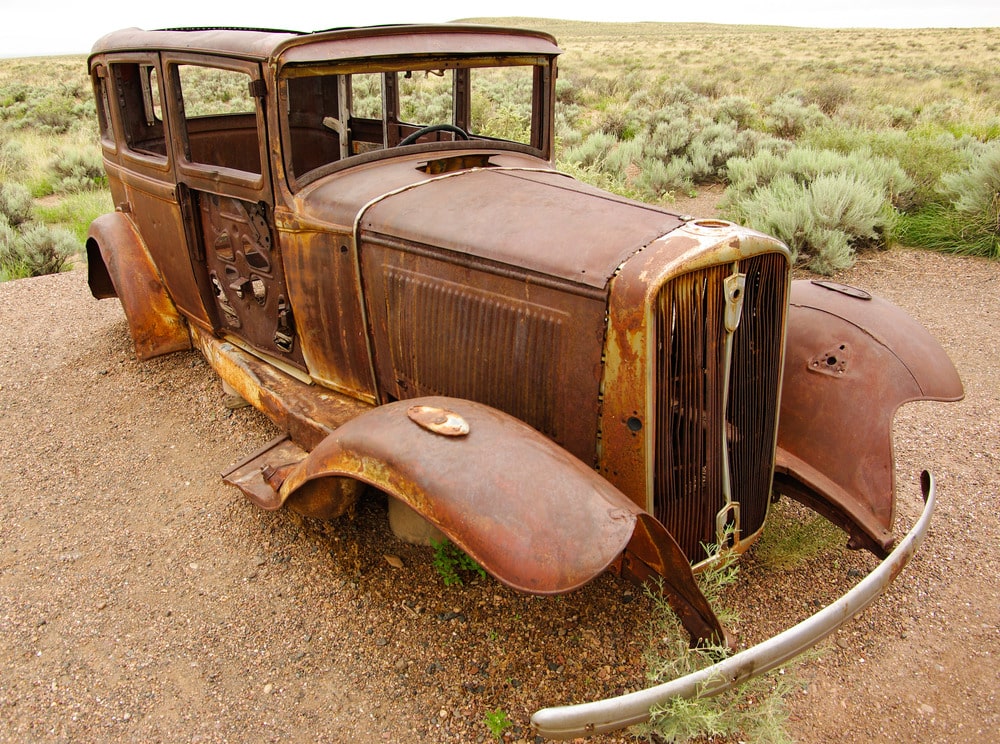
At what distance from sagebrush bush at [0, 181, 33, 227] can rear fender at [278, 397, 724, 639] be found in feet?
25.7

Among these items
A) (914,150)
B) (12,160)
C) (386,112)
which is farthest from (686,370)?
(12,160)

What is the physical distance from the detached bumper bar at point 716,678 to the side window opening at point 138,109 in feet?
11.9

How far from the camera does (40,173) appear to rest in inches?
→ 426

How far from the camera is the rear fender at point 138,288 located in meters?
4.30

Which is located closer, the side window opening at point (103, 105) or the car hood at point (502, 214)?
the car hood at point (502, 214)

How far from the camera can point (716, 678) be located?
2004mm

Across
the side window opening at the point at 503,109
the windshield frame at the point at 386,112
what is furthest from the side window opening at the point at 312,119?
the side window opening at the point at 503,109

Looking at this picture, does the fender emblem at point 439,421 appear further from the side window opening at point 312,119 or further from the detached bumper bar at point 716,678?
the side window opening at point 312,119

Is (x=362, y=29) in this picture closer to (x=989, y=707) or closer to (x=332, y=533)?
(x=332, y=533)

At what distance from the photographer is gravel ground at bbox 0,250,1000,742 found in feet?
8.21

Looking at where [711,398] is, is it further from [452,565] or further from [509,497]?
[452,565]

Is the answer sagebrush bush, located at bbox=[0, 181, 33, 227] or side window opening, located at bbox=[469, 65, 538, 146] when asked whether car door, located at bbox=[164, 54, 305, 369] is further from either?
sagebrush bush, located at bbox=[0, 181, 33, 227]

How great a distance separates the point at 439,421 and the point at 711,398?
0.93 meters

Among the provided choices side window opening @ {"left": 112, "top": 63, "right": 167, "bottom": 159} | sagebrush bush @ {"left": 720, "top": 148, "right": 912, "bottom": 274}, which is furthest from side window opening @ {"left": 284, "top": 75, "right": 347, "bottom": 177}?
sagebrush bush @ {"left": 720, "top": 148, "right": 912, "bottom": 274}
